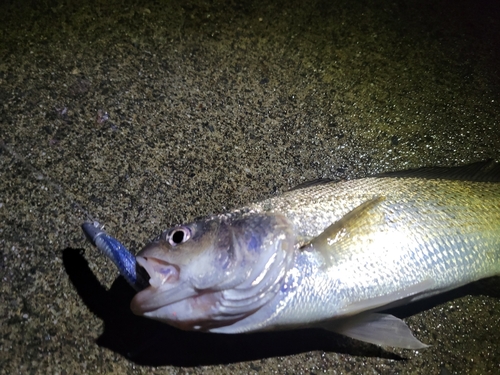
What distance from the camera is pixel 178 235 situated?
4.54 ft

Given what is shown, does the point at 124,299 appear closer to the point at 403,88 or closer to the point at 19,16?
the point at 19,16

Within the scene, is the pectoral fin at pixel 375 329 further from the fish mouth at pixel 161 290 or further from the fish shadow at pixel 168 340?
the fish mouth at pixel 161 290

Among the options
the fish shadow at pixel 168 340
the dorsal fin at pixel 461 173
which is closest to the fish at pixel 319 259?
the dorsal fin at pixel 461 173

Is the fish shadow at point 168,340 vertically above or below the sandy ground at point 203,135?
below

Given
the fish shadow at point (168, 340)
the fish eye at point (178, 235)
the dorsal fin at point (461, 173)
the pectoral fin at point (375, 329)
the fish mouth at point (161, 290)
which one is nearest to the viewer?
the fish mouth at point (161, 290)

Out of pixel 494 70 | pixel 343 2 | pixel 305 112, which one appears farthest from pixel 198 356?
pixel 494 70

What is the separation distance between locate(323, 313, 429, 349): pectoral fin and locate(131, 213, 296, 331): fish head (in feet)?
1.21

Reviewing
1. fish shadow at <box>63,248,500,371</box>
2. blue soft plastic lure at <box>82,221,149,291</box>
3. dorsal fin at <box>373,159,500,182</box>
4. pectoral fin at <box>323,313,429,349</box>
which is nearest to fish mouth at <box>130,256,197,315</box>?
blue soft plastic lure at <box>82,221,149,291</box>

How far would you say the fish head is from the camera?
4.19 feet

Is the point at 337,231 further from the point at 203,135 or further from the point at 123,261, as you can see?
the point at 203,135

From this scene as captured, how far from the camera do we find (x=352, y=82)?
2271 mm

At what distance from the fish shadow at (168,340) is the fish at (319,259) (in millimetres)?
286

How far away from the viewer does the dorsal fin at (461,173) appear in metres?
1.83

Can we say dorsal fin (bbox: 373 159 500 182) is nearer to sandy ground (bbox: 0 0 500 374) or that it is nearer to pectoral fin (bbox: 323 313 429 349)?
sandy ground (bbox: 0 0 500 374)
